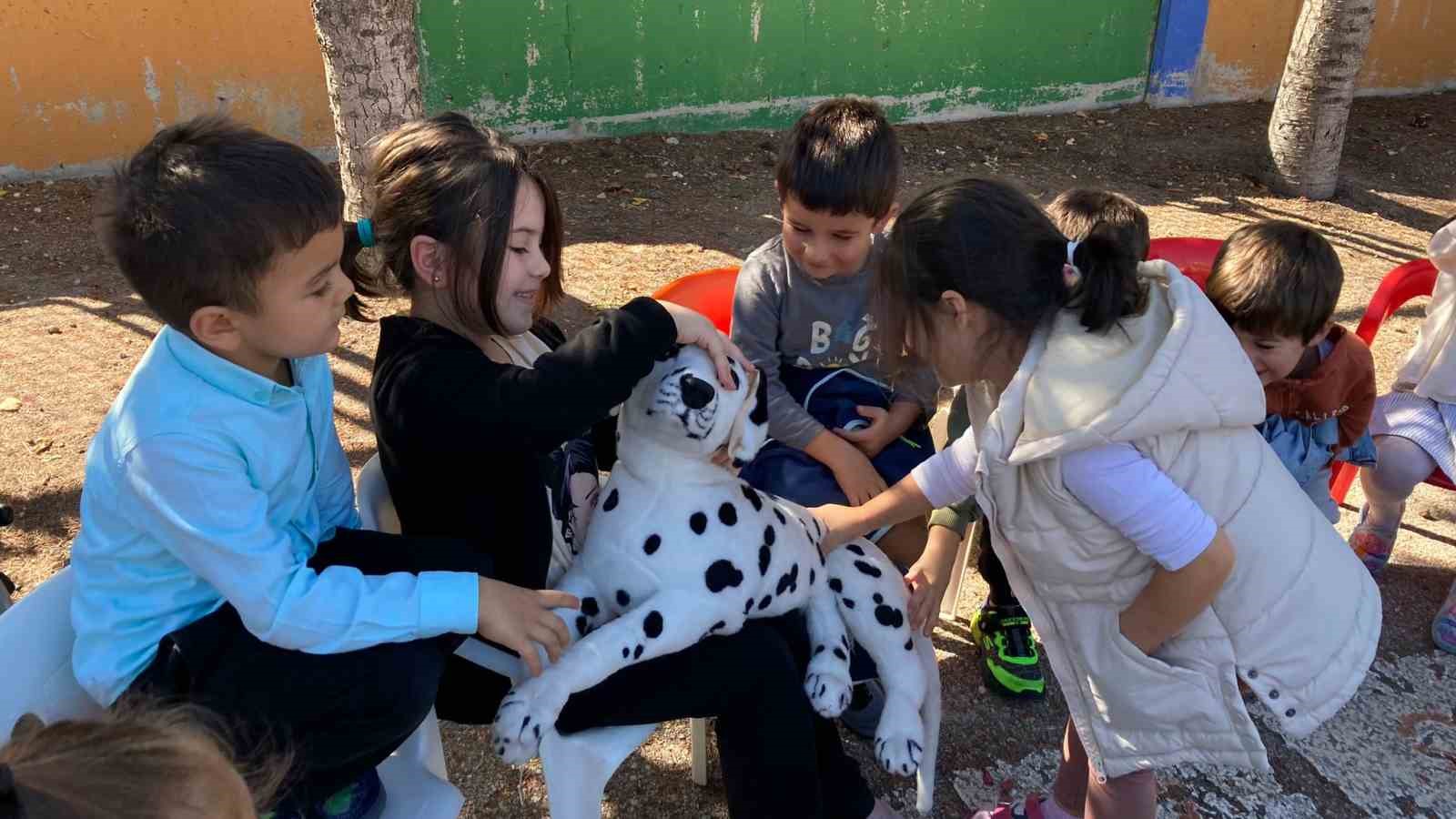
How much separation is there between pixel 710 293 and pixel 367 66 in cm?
179

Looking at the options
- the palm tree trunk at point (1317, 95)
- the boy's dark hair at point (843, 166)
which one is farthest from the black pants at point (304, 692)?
the palm tree trunk at point (1317, 95)

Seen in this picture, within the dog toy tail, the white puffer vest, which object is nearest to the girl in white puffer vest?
the white puffer vest

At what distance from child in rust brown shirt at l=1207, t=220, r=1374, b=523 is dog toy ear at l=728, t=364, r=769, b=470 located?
1179 mm

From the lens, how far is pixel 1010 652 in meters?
2.64

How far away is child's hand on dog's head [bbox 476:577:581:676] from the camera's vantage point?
157cm

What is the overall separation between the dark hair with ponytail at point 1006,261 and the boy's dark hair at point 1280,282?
30.2 inches

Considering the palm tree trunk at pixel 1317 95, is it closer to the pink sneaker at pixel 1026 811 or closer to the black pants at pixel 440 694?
the pink sneaker at pixel 1026 811

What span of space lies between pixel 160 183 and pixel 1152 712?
5.71ft

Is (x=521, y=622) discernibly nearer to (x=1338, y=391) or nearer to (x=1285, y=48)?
(x=1338, y=391)

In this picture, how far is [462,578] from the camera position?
1559 mm

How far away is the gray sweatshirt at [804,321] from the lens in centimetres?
249

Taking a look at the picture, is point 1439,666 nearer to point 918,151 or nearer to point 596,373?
point 596,373

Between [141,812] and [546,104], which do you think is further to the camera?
[546,104]

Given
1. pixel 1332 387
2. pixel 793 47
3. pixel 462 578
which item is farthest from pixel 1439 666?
pixel 793 47
